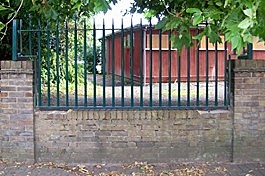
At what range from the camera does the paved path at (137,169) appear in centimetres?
605

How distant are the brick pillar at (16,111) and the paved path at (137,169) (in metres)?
0.22

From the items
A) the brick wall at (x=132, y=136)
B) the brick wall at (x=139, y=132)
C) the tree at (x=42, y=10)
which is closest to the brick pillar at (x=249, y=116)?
the brick wall at (x=139, y=132)

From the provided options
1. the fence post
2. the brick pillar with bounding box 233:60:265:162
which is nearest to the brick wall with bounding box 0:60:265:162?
the brick pillar with bounding box 233:60:265:162

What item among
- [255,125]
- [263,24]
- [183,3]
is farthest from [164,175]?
[263,24]

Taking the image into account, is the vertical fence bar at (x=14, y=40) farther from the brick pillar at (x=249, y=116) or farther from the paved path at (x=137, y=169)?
the brick pillar at (x=249, y=116)

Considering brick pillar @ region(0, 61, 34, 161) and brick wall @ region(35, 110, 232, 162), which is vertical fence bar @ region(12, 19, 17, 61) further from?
brick wall @ region(35, 110, 232, 162)

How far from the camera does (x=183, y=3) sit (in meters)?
4.77

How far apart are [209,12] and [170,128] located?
3.46 m

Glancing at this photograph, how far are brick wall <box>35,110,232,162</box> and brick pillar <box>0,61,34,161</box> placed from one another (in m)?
0.16

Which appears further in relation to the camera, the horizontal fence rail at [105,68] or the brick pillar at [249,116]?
the horizontal fence rail at [105,68]

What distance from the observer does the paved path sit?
605cm

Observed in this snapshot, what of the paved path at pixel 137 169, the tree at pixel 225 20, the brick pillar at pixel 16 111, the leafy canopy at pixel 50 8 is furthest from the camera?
the brick pillar at pixel 16 111

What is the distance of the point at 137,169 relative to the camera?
6285 mm

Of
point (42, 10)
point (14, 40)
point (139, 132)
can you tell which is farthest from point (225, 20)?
point (14, 40)
